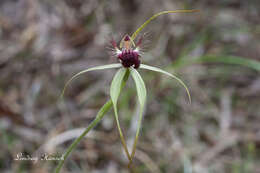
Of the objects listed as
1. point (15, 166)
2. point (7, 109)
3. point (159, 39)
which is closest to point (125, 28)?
point (159, 39)

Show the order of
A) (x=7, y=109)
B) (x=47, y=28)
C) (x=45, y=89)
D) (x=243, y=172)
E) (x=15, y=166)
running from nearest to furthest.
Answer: (x=15, y=166) → (x=243, y=172) → (x=7, y=109) → (x=45, y=89) → (x=47, y=28)

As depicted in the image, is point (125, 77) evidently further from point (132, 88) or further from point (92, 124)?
point (132, 88)

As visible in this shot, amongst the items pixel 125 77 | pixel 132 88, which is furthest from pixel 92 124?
pixel 132 88

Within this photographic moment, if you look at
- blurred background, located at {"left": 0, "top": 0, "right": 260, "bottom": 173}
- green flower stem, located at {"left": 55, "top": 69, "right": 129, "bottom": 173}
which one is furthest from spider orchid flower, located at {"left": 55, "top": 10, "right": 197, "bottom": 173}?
blurred background, located at {"left": 0, "top": 0, "right": 260, "bottom": 173}

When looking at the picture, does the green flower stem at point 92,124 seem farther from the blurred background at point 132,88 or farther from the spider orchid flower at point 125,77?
the blurred background at point 132,88

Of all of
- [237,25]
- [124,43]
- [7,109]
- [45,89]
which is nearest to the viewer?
[124,43]

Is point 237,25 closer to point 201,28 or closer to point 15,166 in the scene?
point 201,28

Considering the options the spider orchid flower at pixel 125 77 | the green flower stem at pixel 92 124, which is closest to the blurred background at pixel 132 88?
the spider orchid flower at pixel 125 77

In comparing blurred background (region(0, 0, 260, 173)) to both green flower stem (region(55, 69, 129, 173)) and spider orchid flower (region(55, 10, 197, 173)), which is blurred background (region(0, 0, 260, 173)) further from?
→ green flower stem (region(55, 69, 129, 173))
